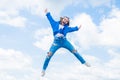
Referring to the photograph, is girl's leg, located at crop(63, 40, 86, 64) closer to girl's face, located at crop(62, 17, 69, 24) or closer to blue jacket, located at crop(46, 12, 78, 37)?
blue jacket, located at crop(46, 12, 78, 37)

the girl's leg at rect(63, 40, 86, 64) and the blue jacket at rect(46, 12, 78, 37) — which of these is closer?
the blue jacket at rect(46, 12, 78, 37)

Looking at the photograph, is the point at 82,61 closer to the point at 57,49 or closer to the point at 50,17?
the point at 57,49

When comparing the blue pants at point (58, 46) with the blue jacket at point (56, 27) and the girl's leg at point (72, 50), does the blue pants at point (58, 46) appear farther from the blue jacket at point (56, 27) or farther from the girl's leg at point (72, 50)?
the blue jacket at point (56, 27)

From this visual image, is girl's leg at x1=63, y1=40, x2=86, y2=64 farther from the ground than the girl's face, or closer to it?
closer to it

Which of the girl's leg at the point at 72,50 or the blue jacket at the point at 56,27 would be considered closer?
the blue jacket at the point at 56,27

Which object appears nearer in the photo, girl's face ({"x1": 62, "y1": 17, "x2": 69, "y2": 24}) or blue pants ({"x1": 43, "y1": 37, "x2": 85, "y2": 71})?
girl's face ({"x1": 62, "y1": 17, "x2": 69, "y2": 24})

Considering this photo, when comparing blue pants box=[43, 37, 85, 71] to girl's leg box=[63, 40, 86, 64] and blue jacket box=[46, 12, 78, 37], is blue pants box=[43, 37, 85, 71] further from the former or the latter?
blue jacket box=[46, 12, 78, 37]

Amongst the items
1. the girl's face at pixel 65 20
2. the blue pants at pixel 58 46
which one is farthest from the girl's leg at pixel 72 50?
the girl's face at pixel 65 20

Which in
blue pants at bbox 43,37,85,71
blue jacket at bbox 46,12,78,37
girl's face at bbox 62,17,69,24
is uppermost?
girl's face at bbox 62,17,69,24

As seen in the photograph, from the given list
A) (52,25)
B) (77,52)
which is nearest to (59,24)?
(52,25)

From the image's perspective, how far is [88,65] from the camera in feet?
86.4

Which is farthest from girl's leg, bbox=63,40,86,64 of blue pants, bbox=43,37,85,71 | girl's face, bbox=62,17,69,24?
girl's face, bbox=62,17,69,24

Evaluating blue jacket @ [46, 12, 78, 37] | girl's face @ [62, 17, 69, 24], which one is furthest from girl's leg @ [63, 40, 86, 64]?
girl's face @ [62, 17, 69, 24]

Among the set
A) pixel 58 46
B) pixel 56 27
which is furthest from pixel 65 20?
pixel 58 46
